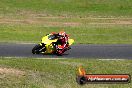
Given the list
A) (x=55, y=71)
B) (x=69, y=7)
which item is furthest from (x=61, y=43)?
(x=69, y=7)

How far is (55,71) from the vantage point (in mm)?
19188

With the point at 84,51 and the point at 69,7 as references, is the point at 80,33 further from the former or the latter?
the point at 69,7

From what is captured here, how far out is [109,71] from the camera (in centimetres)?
1964

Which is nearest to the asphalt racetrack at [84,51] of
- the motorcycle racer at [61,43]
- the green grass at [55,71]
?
the motorcycle racer at [61,43]

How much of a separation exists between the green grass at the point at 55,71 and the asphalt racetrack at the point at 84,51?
1999 millimetres

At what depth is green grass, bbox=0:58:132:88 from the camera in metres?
16.3

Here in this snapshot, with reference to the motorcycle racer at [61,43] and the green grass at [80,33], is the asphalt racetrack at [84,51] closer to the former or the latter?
the motorcycle racer at [61,43]

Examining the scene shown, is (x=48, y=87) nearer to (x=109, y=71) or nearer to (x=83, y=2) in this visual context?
(x=109, y=71)

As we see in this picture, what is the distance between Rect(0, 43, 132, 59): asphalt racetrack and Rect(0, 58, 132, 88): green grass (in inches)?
78.7

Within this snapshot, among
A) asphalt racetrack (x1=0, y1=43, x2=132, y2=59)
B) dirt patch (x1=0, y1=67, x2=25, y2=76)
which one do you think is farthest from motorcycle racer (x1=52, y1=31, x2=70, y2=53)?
dirt patch (x1=0, y1=67, x2=25, y2=76)

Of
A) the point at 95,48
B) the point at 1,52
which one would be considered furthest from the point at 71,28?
the point at 1,52

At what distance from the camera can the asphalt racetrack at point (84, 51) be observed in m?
24.8

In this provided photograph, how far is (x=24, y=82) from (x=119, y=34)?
1968 centimetres

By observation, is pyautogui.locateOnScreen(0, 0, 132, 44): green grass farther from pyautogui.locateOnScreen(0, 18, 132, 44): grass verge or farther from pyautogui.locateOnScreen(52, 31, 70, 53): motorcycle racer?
pyautogui.locateOnScreen(52, 31, 70, 53): motorcycle racer
